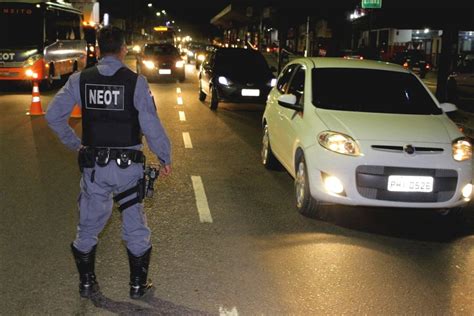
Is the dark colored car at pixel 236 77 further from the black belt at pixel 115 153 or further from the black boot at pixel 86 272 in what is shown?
the black belt at pixel 115 153

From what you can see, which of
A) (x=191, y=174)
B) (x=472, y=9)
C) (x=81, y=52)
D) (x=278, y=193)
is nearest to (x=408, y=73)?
(x=278, y=193)

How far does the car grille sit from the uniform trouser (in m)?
2.54

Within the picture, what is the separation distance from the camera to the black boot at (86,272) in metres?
4.23

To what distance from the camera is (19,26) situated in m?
21.2

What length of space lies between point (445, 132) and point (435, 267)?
5.59ft

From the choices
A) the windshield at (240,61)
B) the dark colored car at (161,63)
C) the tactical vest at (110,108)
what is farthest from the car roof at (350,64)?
the dark colored car at (161,63)

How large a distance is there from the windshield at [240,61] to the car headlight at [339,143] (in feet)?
34.7

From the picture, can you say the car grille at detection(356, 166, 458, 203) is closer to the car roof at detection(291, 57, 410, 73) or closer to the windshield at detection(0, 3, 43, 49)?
the car roof at detection(291, 57, 410, 73)

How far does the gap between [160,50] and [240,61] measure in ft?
35.2

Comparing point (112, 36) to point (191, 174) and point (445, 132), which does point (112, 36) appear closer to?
point (445, 132)

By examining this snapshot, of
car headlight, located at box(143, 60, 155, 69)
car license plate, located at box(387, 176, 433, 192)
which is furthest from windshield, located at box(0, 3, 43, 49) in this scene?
car license plate, located at box(387, 176, 433, 192)

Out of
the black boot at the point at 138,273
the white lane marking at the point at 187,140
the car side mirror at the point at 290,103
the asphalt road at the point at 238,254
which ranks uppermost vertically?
the car side mirror at the point at 290,103

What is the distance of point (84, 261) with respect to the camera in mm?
4246

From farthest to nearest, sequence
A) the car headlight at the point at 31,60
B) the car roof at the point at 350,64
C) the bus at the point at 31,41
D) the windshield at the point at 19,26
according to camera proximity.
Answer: the windshield at the point at 19,26
the car headlight at the point at 31,60
the bus at the point at 31,41
the car roof at the point at 350,64
